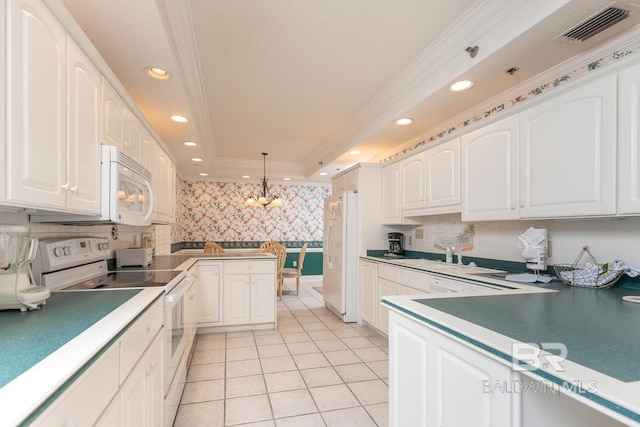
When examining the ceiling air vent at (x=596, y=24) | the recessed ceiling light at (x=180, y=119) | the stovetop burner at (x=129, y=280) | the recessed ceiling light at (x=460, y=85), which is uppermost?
the ceiling air vent at (x=596, y=24)

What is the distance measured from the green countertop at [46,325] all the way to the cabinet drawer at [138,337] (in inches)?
4.6

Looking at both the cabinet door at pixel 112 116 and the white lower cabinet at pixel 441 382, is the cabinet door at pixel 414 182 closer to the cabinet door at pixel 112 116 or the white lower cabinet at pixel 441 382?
the white lower cabinet at pixel 441 382

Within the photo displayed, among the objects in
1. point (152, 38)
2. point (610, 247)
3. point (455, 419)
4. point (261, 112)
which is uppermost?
point (261, 112)

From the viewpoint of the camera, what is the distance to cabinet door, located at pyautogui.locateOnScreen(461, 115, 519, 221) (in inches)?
86.2

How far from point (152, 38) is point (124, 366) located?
5.47 feet

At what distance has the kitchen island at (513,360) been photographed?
681mm

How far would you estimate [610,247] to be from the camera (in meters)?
1.87

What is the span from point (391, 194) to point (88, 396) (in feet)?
11.2

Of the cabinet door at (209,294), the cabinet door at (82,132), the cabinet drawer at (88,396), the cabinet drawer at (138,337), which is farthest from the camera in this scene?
the cabinet door at (209,294)

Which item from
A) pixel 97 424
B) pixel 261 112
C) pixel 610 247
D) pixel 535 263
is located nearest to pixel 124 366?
pixel 97 424

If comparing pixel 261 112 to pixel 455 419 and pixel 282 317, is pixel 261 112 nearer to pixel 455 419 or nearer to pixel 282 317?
pixel 282 317

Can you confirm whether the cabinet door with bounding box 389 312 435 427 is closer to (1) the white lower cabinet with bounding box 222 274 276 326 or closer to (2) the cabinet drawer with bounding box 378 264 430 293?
(2) the cabinet drawer with bounding box 378 264 430 293

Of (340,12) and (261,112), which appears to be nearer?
(340,12)

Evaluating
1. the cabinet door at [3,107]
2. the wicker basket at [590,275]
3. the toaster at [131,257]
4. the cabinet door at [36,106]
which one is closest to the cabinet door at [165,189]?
the toaster at [131,257]
